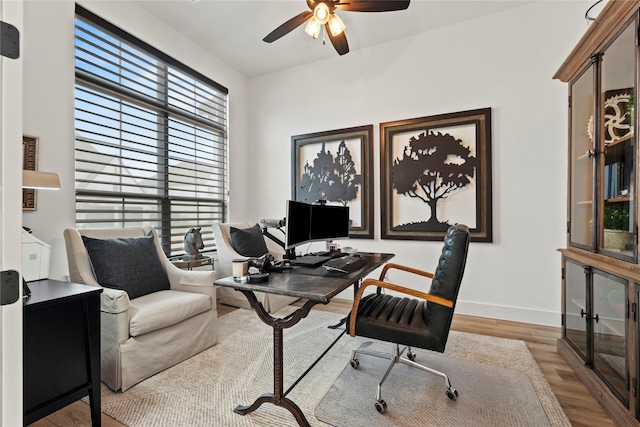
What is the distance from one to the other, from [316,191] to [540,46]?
279 centimetres

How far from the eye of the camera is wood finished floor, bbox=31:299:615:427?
1.62 meters

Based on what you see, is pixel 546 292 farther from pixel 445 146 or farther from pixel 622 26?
pixel 622 26

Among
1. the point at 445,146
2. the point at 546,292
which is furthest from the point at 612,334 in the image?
the point at 445,146

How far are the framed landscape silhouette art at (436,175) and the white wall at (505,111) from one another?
0.10 m

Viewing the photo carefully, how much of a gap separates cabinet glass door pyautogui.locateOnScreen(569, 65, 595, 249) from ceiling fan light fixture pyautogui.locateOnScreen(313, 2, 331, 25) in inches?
72.8

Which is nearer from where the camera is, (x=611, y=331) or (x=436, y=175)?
(x=611, y=331)

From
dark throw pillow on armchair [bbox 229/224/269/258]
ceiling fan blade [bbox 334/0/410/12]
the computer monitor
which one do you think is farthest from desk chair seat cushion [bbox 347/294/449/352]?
ceiling fan blade [bbox 334/0/410/12]

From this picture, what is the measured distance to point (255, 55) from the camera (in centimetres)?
393

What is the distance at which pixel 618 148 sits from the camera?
5.75ft

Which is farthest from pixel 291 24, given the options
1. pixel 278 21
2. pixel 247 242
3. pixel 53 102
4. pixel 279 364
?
pixel 279 364

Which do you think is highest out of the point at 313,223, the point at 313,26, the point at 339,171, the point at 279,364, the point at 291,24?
the point at 291,24

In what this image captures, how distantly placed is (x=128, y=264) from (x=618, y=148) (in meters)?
3.33

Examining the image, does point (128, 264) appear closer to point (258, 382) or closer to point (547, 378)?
point (258, 382)

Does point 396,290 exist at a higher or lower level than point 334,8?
lower
